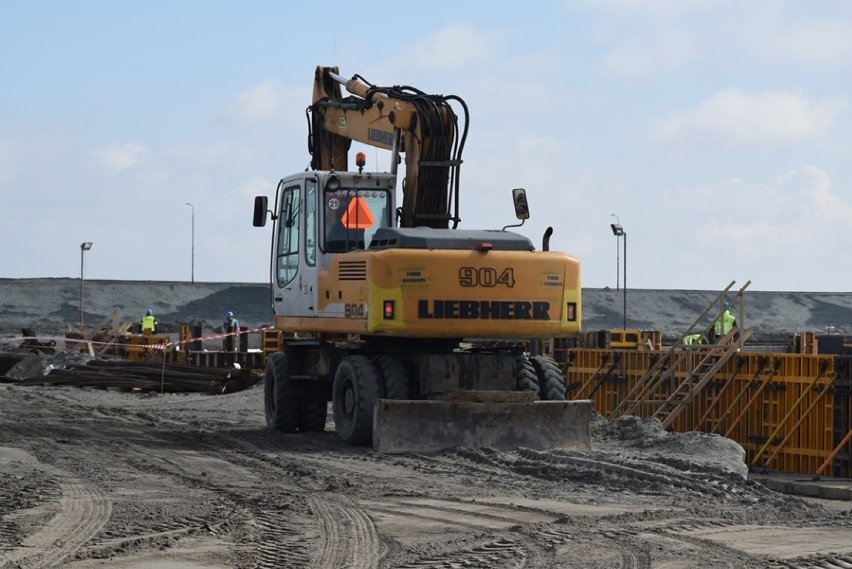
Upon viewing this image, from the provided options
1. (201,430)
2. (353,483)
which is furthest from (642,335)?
(353,483)

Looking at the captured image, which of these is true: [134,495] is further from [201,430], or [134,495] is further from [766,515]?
[201,430]

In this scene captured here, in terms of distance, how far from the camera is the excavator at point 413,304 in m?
17.1

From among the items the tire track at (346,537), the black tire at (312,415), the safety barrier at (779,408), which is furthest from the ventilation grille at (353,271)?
the safety barrier at (779,408)

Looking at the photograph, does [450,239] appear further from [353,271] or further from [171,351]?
[171,351]

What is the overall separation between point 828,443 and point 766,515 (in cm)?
554

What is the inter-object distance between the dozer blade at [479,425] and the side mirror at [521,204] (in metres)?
2.43

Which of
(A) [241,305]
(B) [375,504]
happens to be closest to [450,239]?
(B) [375,504]

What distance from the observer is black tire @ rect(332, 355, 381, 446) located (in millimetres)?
17641

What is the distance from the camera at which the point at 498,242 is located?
17641mm

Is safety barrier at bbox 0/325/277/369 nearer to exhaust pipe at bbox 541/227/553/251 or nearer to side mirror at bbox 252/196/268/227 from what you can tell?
side mirror at bbox 252/196/268/227

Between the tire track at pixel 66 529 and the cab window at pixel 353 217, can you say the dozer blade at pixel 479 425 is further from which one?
the tire track at pixel 66 529

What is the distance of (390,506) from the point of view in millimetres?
12531

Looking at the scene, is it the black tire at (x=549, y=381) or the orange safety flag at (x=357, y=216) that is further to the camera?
the orange safety flag at (x=357, y=216)

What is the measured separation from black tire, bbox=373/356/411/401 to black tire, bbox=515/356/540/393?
4.60ft
